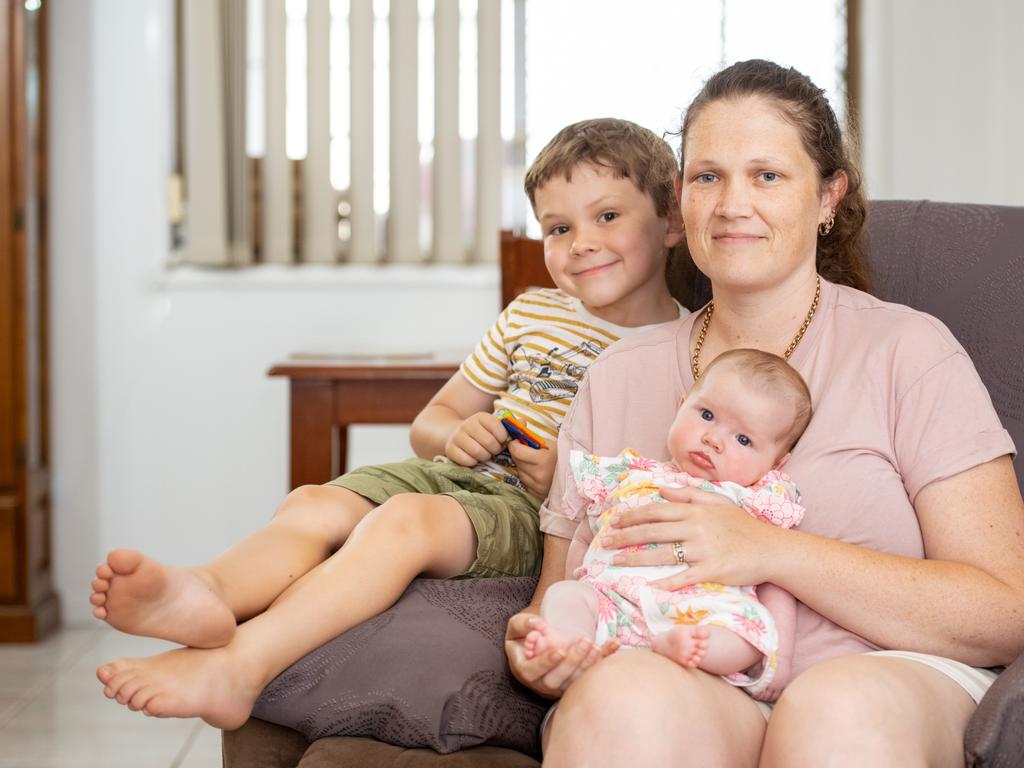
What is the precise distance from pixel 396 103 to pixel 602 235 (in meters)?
1.88

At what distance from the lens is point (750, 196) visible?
1446 mm

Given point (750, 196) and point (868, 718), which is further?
point (750, 196)

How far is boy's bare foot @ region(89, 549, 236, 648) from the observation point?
Answer: 1270 millimetres

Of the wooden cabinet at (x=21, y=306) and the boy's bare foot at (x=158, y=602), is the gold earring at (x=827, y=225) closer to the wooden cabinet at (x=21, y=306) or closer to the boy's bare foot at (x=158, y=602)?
the boy's bare foot at (x=158, y=602)

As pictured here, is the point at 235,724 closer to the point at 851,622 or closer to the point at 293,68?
the point at 851,622

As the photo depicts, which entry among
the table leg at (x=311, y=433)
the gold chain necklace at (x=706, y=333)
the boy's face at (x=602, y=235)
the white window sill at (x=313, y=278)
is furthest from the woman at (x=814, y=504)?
the white window sill at (x=313, y=278)

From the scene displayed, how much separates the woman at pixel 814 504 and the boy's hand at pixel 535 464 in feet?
0.54

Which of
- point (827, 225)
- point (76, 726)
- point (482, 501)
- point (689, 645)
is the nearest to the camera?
point (689, 645)

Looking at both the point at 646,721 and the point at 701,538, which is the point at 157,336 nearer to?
the point at 701,538

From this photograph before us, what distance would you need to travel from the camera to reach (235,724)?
134 cm

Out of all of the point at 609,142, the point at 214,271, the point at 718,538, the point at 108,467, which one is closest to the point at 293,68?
the point at 214,271

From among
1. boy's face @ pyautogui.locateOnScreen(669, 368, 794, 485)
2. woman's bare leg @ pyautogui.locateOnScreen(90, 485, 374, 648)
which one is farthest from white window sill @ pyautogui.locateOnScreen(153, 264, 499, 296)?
boy's face @ pyautogui.locateOnScreen(669, 368, 794, 485)

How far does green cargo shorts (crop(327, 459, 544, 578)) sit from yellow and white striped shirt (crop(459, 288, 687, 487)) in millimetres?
51

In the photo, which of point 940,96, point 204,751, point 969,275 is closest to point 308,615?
point 969,275
